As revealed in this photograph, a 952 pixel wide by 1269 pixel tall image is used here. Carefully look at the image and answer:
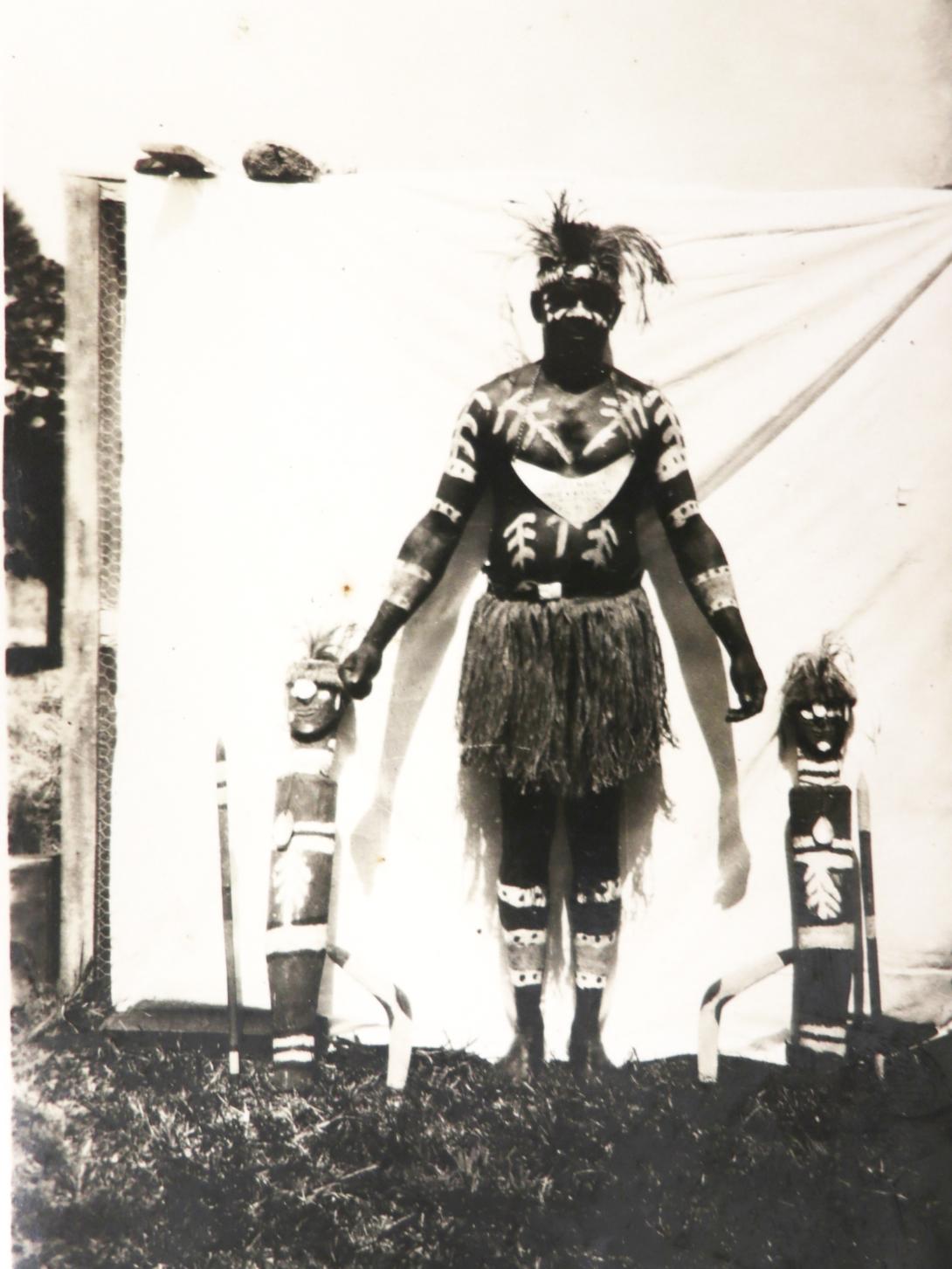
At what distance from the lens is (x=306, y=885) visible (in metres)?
2.04

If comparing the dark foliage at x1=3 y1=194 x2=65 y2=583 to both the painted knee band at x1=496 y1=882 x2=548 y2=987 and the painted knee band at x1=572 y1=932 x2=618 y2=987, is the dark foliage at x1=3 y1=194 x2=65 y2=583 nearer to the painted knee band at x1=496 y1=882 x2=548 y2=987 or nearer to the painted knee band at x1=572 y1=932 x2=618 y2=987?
the painted knee band at x1=496 y1=882 x2=548 y2=987

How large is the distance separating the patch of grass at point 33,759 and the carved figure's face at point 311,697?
1.51 ft

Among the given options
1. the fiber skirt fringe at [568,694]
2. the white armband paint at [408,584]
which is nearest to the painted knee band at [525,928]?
Answer: the fiber skirt fringe at [568,694]

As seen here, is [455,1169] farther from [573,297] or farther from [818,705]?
[573,297]

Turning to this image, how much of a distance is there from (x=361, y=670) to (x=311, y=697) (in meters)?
0.11

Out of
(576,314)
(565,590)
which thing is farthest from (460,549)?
(576,314)

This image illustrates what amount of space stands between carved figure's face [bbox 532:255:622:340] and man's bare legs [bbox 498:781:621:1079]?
0.85 m

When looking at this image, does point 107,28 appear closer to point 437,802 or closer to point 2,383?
point 2,383

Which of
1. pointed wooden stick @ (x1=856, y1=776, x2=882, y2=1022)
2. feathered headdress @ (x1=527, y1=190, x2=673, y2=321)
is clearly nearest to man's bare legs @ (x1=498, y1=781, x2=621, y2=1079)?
pointed wooden stick @ (x1=856, y1=776, x2=882, y2=1022)

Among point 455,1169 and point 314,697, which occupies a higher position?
point 314,697

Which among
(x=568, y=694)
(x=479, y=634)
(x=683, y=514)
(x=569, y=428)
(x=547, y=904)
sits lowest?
(x=547, y=904)

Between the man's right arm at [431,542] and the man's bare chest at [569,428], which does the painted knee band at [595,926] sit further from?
the man's bare chest at [569,428]

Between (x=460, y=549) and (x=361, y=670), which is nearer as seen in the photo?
(x=361, y=670)

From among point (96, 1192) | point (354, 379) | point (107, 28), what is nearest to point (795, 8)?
point (354, 379)
